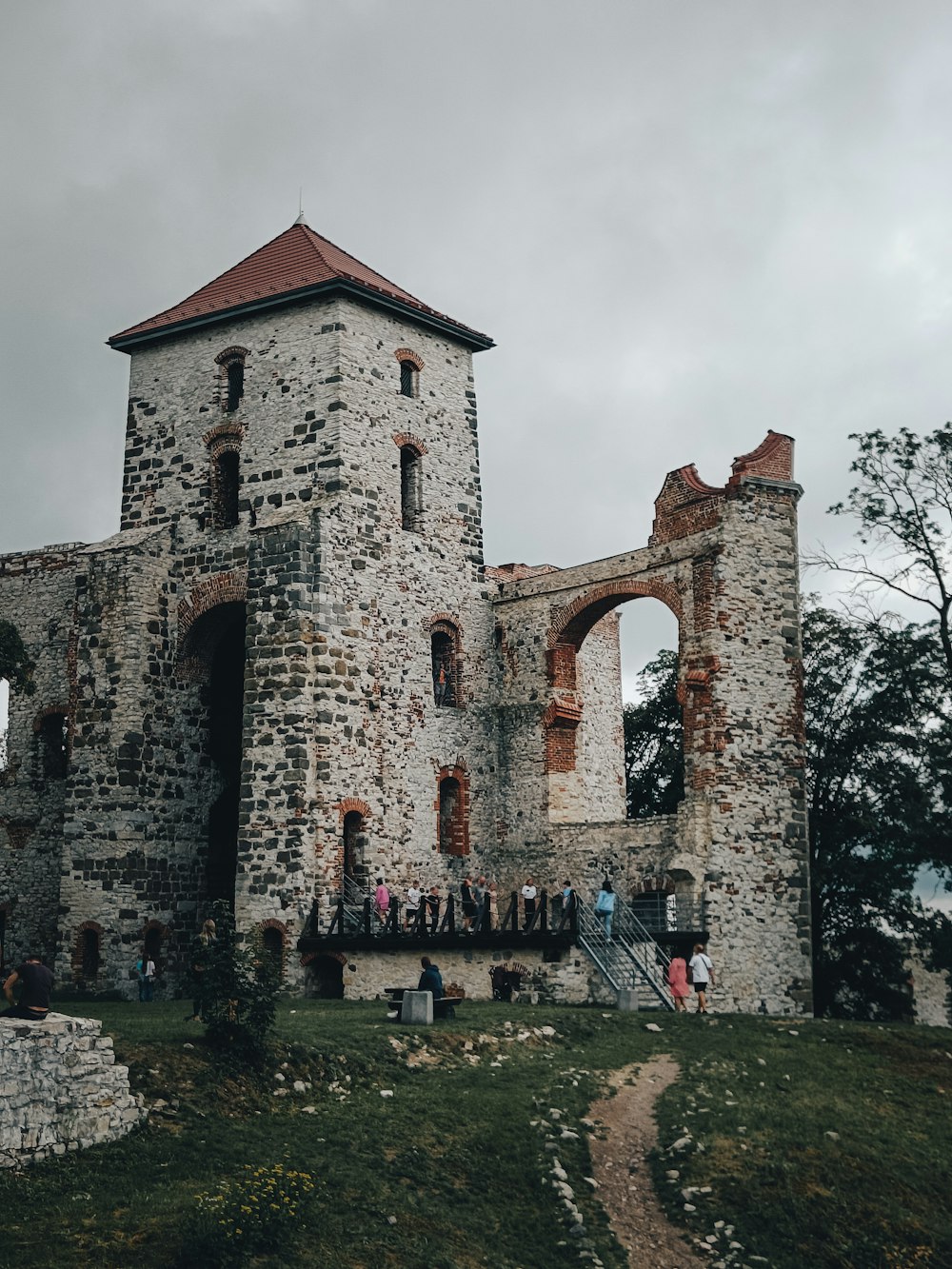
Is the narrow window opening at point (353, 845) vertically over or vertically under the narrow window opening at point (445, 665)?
under

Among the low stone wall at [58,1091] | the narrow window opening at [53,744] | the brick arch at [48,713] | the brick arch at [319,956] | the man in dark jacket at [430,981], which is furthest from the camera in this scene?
the narrow window opening at [53,744]

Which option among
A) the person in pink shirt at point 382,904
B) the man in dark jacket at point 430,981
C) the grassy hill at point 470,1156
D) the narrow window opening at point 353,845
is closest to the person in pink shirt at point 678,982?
the grassy hill at point 470,1156

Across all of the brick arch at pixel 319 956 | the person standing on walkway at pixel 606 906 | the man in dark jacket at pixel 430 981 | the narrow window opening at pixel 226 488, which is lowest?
the man in dark jacket at pixel 430 981

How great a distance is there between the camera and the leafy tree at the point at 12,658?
24328 mm

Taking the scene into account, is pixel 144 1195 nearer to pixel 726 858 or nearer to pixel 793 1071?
pixel 793 1071

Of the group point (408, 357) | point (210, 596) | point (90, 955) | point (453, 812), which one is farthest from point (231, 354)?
point (90, 955)

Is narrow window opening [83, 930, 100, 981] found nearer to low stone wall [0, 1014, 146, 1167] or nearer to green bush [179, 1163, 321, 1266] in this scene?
low stone wall [0, 1014, 146, 1167]

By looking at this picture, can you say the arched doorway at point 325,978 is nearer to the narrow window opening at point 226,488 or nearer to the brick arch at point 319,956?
the brick arch at point 319,956

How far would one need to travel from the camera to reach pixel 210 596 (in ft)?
91.3

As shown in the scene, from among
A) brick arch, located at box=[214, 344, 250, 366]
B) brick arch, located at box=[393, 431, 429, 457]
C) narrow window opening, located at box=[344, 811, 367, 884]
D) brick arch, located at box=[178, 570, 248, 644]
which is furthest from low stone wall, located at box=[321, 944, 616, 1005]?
brick arch, located at box=[214, 344, 250, 366]

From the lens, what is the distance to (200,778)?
28094mm

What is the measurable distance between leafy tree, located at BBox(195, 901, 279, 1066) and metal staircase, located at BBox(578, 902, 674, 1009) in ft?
25.0

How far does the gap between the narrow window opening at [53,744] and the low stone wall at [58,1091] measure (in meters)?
17.1

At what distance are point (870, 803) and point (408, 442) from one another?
11.7 metres
